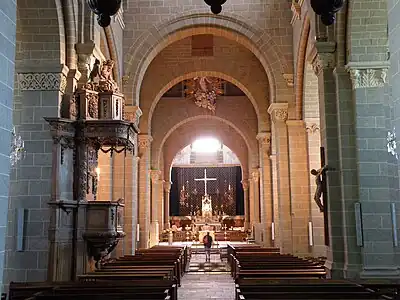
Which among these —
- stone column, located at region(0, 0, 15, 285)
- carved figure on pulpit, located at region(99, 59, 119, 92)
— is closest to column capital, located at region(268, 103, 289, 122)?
carved figure on pulpit, located at region(99, 59, 119, 92)

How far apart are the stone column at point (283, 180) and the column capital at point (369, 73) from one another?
551 cm

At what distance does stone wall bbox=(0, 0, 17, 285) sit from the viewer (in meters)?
4.58

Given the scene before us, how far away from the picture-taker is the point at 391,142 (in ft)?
27.7

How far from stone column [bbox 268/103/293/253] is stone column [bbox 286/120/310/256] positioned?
24 centimetres

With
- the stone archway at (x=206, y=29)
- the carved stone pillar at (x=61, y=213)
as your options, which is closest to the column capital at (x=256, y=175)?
the stone archway at (x=206, y=29)

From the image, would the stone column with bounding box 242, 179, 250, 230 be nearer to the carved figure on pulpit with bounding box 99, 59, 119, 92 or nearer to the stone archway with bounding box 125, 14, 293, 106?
the stone archway with bounding box 125, 14, 293, 106

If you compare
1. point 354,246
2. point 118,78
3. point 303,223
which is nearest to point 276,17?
point 118,78

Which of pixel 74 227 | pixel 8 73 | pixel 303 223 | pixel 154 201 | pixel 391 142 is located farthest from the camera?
pixel 154 201

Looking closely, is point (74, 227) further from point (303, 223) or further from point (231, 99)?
point (231, 99)

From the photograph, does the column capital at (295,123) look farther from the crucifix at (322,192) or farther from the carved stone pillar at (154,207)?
the carved stone pillar at (154,207)

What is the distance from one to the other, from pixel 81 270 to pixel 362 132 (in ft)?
18.5

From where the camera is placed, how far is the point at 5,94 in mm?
4688

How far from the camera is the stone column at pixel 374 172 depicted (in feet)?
27.4

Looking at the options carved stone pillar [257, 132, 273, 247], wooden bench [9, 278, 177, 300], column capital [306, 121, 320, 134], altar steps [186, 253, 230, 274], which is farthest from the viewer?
carved stone pillar [257, 132, 273, 247]
